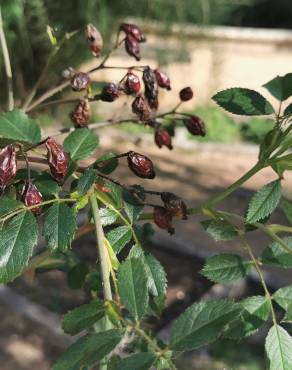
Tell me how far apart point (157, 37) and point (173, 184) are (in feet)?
6.73

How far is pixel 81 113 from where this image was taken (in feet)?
2.92

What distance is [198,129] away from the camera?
952 mm

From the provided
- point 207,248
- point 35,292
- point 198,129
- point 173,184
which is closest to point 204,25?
point 173,184

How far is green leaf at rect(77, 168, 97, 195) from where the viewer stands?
2.12 ft

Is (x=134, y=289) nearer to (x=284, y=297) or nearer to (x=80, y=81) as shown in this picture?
(x=284, y=297)

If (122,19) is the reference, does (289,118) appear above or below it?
above

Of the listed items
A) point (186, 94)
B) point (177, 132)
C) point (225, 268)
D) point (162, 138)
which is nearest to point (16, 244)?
point (225, 268)

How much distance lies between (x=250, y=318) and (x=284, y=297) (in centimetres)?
9

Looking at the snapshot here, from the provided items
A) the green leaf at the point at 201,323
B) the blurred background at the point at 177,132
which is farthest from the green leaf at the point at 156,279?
the blurred background at the point at 177,132

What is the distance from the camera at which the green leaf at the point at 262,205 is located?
2.37ft

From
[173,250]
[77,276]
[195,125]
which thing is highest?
[195,125]

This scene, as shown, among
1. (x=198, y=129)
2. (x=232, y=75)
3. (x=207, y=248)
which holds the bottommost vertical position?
(x=232, y=75)

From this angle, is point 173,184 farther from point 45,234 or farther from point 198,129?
point 45,234

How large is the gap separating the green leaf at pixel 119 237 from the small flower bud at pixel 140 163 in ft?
0.25
